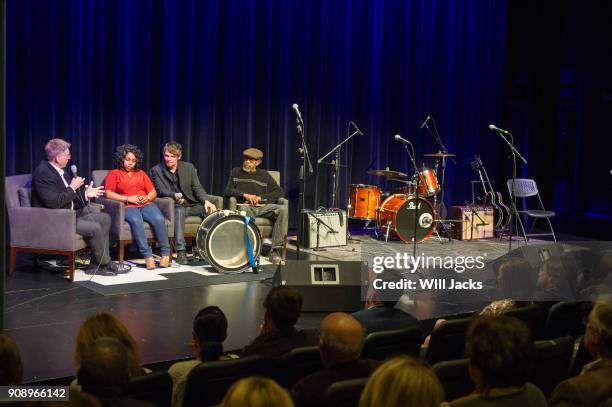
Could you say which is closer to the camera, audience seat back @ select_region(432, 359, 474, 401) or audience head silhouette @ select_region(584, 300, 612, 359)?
audience head silhouette @ select_region(584, 300, 612, 359)

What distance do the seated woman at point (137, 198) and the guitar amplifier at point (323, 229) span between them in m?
1.88

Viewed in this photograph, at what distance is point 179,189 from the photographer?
7816 millimetres

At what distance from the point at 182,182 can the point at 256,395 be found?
594 cm

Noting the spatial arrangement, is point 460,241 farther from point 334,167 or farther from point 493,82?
point 493,82

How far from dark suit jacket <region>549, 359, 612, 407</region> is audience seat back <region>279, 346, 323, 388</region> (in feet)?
3.15

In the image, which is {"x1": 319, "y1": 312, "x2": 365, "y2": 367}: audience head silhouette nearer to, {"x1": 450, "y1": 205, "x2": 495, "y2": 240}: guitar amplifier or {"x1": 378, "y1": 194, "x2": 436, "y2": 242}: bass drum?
{"x1": 378, "y1": 194, "x2": 436, "y2": 242}: bass drum

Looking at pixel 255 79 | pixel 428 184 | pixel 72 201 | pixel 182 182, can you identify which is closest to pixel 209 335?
pixel 72 201

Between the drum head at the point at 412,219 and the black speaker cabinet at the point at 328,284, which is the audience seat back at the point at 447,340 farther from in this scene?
the drum head at the point at 412,219

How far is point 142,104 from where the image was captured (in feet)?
27.8

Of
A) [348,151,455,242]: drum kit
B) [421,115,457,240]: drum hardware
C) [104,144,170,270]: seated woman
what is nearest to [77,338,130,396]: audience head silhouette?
[104,144,170,270]: seated woman

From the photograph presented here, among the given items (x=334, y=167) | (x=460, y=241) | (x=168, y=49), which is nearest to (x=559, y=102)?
(x=460, y=241)

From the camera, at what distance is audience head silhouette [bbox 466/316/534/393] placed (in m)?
2.58

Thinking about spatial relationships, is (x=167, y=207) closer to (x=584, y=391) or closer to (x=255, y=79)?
(x=255, y=79)

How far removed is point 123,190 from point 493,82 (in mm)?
5959
